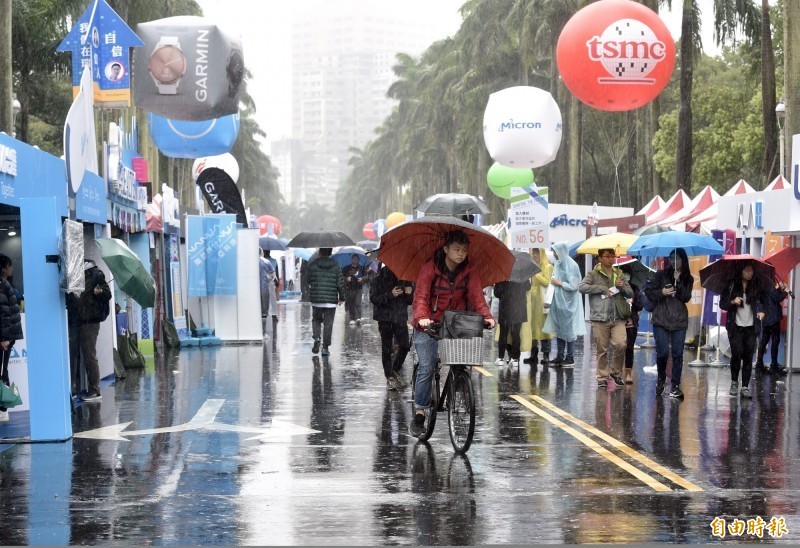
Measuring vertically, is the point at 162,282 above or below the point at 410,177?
below

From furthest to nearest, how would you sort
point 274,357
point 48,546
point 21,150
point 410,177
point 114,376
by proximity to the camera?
point 410,177, point 274,357, point 114,376, point 21,150, point 48,546

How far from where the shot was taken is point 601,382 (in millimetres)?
15430

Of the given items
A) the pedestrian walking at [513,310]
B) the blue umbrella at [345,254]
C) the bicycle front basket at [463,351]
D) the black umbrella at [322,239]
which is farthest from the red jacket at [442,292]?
the blue umbrella at [345,254]

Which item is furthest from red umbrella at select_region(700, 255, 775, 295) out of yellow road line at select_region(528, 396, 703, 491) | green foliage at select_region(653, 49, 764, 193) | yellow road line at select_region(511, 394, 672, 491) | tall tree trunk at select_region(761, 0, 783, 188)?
green foliage at select_region(653, 49, 764, 193)

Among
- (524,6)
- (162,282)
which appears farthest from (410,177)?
(162,282)

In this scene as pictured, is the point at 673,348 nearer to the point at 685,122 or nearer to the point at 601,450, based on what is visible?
the point at 601,450

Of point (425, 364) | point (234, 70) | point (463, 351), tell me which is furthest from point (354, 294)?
point (463, 351)

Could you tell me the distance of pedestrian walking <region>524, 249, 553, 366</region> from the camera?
18422 millimetres

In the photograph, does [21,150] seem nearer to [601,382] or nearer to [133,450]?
[133,450]

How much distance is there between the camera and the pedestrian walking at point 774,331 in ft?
55.1

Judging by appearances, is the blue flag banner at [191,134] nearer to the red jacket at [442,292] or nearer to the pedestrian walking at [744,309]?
the pedestrian walking at [744,309]

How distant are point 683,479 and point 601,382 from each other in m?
6.62

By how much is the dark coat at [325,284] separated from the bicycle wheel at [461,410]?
9614mm

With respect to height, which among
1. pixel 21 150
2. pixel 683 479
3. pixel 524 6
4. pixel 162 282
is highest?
pixel 524 6
